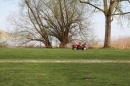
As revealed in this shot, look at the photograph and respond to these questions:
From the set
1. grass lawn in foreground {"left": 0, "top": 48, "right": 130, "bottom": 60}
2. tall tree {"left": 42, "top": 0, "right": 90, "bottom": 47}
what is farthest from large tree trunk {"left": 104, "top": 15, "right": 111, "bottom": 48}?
grass lawn in foreground {"left": 0, "top": 48, "right": 130, "bottom": 60}

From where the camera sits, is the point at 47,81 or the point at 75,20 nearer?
the point at 47,81

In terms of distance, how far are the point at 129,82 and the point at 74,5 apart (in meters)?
26.3

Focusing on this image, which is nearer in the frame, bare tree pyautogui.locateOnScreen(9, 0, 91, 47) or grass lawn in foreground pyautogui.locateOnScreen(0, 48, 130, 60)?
grass lawn in foreground pyautogui.locateOnScreen(0, 48, 130, 60)

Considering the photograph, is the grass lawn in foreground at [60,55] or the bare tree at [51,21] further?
the bare tree at [51,21]

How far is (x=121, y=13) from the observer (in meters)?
28.5

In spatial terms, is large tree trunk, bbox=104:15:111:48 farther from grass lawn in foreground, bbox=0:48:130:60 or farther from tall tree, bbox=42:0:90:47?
grass lawn in foreground, bbox=0:48:130:60

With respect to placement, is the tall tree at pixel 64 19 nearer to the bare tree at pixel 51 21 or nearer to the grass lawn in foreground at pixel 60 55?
the bare tree at pixel 51 21

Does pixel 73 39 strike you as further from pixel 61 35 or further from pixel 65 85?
pixel 65 85

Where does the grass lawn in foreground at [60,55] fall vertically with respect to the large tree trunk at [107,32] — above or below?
below

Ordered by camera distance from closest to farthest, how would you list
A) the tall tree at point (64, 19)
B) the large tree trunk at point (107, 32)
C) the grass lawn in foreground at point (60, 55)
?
the grass lawn in foreground at point (60, 55) → the large tree trunk at point (107, 32) → the tall tree at point (64, 19)

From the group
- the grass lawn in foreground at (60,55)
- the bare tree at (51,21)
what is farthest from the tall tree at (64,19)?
the grass lawn in foreground at (60,55)

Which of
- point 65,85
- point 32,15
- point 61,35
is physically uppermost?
point 32,15

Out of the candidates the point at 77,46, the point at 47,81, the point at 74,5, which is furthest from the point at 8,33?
the point at 47,81

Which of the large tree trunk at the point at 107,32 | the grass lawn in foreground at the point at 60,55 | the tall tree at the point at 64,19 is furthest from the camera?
the tall tree at the point at 64,19
